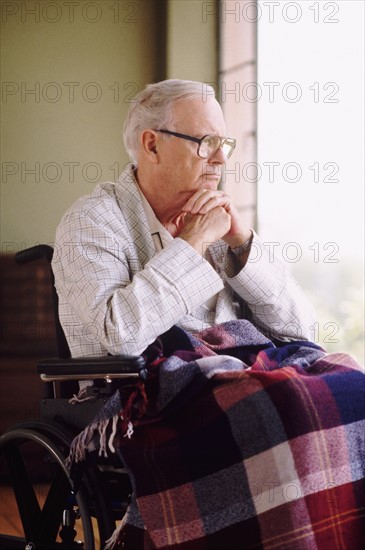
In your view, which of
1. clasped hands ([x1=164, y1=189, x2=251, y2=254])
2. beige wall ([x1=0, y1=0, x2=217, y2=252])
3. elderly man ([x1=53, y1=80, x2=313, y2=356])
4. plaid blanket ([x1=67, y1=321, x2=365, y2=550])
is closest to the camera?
plaid blanket ([x1=67, y1=321, x2=365, y2=550])

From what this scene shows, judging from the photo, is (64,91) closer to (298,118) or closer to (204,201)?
(298,118)

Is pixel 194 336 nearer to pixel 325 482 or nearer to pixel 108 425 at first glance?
pixel 108 425

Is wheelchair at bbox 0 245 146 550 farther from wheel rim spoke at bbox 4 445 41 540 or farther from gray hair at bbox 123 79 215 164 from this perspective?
gray hair at bbox 123 79 215 164

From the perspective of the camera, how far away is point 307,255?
3.76 m

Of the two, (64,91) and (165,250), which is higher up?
(64,91)

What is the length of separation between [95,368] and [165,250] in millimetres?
356

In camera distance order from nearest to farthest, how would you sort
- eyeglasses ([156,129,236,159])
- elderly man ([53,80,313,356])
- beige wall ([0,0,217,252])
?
elderly man ([53,80,313,356]) → eyeglasses ([156,129,236,159]) → beige wall ([0,0,217,252])

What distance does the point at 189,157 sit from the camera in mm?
2092

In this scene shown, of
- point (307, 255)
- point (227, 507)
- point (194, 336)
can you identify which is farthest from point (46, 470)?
point (227, 507)

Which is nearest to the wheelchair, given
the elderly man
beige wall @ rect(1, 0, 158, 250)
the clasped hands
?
the elderly man

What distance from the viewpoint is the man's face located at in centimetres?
209

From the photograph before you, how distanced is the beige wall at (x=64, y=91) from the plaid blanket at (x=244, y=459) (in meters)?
2.36

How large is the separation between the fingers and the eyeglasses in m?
0.12

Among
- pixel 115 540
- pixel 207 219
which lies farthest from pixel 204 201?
pixel 115 540
